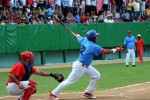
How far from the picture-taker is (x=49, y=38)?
2916 cm

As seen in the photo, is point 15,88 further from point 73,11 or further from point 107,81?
point 73,11

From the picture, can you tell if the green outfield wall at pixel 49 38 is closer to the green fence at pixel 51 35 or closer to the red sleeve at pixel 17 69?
the green fence at pixel 51 35

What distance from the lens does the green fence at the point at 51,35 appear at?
27250mm

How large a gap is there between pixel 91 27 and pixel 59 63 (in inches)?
130

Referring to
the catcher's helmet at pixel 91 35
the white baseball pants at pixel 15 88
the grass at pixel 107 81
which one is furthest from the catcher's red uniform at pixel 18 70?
the grass at pixel 107 81

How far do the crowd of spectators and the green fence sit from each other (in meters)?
0.58

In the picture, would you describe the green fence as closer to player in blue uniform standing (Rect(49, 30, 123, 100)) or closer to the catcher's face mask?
player in blue uniform standing (Rect(49, 30, 123, 100))

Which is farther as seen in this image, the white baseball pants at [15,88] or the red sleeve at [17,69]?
the white baseball pants at [15,88]

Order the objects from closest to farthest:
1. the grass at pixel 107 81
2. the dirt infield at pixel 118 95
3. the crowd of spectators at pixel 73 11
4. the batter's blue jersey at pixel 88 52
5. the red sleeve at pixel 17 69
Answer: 1. the red sleeve at pixel 17 69
2. the batter's blue jersey at pixel 88 52
3. the dirt infield at pixel 118 95
4. the grass at pixel 107 81
5. the crowd of spectators at pixel 73 11

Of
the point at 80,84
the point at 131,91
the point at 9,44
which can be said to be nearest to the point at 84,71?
the point at 131,91

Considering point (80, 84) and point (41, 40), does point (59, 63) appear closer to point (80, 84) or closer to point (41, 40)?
point (41, 40)

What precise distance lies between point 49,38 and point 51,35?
0.23 metres

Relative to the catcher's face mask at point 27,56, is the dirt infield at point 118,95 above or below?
below

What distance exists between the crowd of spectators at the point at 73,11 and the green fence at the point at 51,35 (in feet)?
1.90
